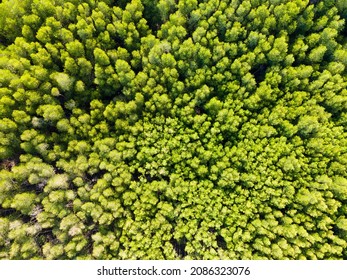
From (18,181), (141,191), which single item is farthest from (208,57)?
(18,181)

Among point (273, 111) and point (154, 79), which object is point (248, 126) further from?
point (154, 79)

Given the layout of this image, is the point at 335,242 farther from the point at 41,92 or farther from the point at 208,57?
the point at 41,92
